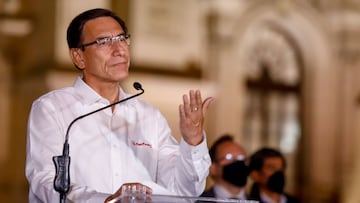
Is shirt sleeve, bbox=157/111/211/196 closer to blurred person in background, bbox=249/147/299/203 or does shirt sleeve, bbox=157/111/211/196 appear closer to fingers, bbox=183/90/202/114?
fingers, bbox=183/90/202/114

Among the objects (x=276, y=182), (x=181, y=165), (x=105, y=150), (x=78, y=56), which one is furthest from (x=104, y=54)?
(x=276, y=182)

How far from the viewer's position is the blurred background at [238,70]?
8.11 meters

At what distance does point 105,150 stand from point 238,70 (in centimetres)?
664

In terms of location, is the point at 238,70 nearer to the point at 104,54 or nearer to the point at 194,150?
the point at 104,54

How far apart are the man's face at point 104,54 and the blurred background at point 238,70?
12.9 ft

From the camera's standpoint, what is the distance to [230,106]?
9500 mm

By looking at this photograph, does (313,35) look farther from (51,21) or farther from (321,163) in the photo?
(51,21)

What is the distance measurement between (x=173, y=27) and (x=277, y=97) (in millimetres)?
2145

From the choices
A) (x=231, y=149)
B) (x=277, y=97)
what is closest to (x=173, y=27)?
(x=277, y=97)

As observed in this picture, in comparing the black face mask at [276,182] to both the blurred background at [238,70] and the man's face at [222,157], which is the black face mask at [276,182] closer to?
the man's face at [222,157]

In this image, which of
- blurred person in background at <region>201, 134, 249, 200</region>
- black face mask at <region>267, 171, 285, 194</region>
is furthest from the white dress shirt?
black face mask at <region>267, 171, 285, 194</region>

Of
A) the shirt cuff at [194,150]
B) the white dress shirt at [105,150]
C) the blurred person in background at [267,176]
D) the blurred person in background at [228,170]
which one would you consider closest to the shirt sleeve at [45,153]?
the white dress shirt at [105,150]

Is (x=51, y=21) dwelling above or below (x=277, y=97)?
above

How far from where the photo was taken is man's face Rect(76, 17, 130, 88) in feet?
9.86
